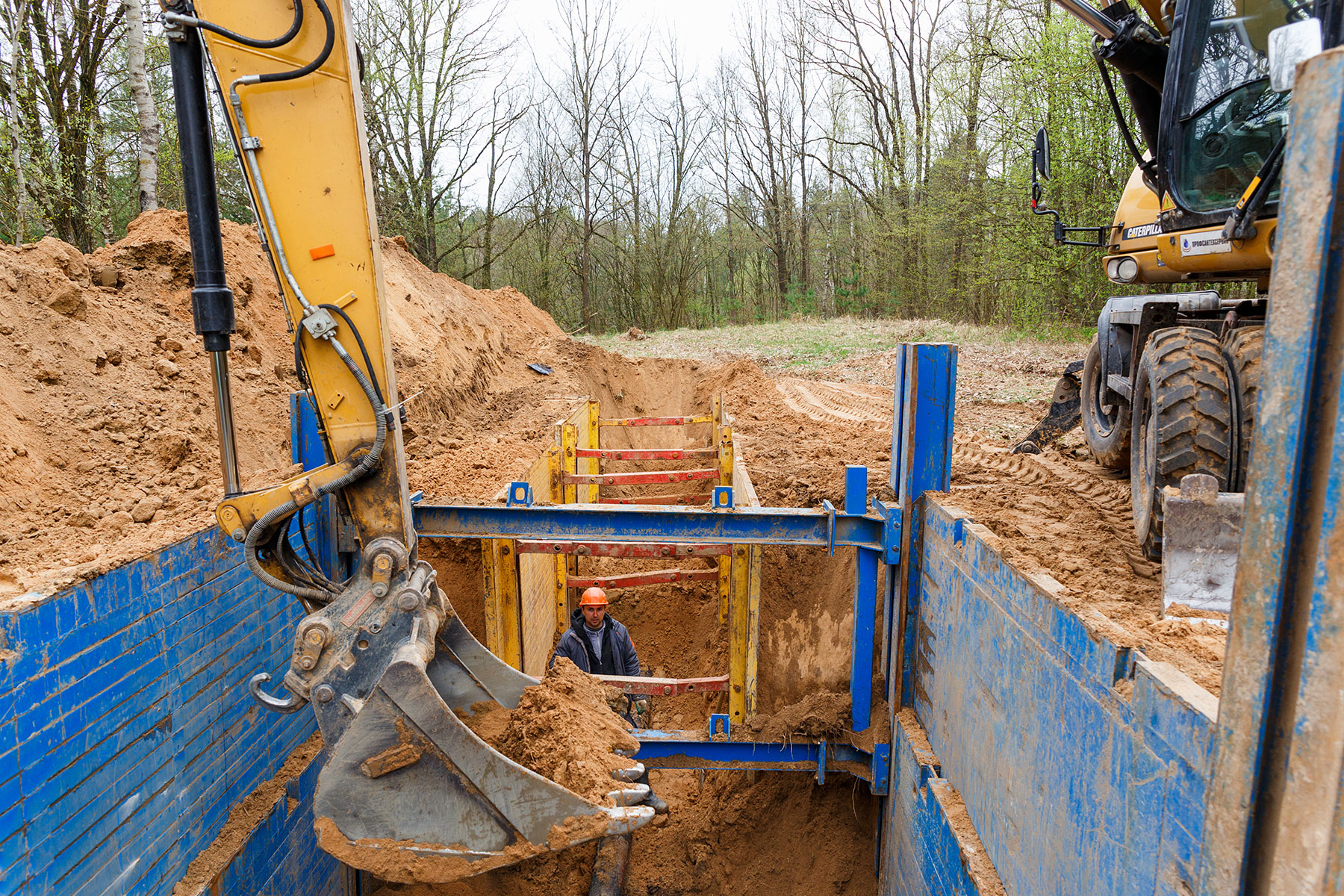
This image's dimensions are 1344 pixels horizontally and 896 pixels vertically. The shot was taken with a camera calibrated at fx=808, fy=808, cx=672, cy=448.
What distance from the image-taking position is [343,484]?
326 centimetres

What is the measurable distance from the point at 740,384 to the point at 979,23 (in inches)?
677

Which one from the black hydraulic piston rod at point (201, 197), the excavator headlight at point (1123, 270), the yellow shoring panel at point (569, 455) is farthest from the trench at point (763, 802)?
the excavator headlight at point (1123, 270)

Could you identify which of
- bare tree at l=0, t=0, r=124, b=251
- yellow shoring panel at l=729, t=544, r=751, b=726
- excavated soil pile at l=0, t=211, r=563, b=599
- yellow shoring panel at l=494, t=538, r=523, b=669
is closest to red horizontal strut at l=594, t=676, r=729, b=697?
yellow shoring panel at l=729, t=544, r=751, b=726

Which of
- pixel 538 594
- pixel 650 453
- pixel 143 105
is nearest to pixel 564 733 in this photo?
pixel 538 594

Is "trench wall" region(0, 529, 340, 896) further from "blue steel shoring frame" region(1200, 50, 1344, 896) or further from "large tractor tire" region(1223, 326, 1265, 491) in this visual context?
"large tractor tire" region(1223, 326, 1265, 491)

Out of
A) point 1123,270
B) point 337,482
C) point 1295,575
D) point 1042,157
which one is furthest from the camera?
point 1123,270

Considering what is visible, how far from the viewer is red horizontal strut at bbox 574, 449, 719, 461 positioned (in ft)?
23.6

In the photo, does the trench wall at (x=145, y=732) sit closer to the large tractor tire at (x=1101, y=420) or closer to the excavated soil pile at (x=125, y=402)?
the excavated soil pile at (x=125, y=402)

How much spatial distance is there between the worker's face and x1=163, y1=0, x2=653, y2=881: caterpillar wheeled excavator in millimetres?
2097

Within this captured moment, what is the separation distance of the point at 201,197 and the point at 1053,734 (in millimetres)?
3663

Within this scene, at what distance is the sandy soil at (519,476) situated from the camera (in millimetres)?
4316

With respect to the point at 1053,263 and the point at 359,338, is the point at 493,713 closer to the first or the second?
the point at 359,338

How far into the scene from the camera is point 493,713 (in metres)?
3.42

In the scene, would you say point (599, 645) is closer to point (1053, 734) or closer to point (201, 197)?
point (1053, 734)
